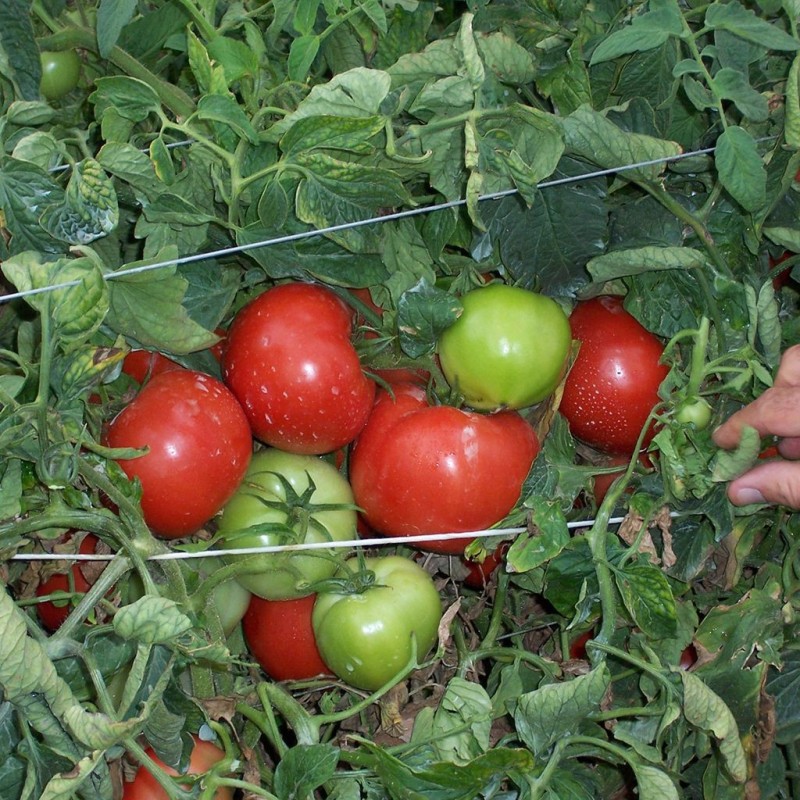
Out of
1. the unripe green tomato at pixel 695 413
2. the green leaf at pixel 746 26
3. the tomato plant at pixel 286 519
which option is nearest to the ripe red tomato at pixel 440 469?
the tomato plant at pixel 286 519

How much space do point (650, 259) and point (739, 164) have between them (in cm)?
10

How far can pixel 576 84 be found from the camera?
0.83 metres

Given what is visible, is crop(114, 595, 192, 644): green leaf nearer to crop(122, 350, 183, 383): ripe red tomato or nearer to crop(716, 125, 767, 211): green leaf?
crop(122, 350, 183, 383): ripe red tomato

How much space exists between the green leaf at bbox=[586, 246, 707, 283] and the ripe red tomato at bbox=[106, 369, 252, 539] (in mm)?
331

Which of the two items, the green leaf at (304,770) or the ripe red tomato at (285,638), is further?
the ripe red tomato at (285,638)

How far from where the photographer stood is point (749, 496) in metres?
0.76

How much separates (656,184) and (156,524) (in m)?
0.50

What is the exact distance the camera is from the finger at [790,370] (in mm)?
715

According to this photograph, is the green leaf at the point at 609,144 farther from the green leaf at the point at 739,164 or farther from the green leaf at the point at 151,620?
the green leaf at the point at 151,620

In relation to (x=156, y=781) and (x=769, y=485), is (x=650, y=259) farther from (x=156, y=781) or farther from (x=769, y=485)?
(x=156, y=781)

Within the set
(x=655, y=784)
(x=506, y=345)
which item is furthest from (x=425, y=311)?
(x=655, y=784)

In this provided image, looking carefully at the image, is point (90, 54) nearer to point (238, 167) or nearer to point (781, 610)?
point (238, 167)

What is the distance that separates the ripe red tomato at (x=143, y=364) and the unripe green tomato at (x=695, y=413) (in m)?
0.42

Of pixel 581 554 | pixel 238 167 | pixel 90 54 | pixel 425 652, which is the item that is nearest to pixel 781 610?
pixel 581 554
